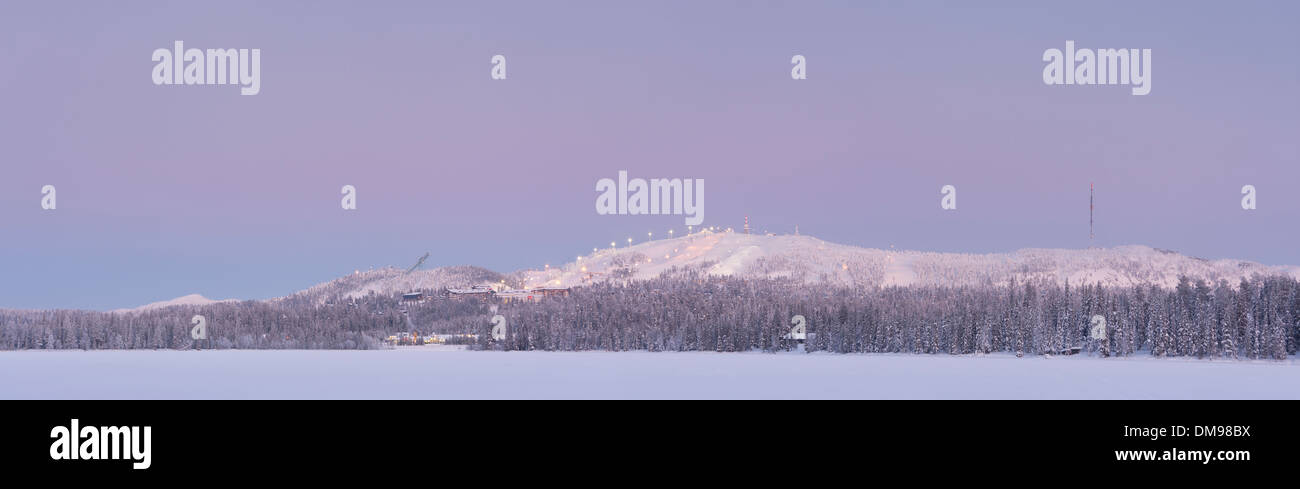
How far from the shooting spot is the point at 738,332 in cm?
18150

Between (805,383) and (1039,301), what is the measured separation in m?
106

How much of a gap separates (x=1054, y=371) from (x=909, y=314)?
79.4 meters

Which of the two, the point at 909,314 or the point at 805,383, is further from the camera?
the point at 909,314
